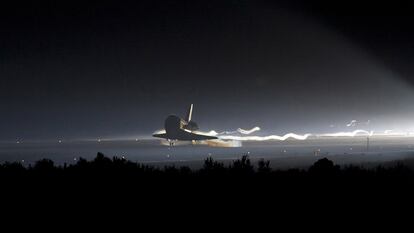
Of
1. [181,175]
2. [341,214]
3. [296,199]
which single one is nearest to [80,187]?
[181,175]

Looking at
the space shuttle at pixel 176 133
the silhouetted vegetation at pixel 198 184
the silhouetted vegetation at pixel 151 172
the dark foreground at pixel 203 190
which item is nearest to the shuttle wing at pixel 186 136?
the space shuttle at pixel 176 133

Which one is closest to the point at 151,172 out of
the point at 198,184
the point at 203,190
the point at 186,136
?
the point at 198,184

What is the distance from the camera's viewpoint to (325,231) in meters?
21.4

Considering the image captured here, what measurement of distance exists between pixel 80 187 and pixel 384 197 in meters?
12.8

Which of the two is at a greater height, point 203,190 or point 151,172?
point 151,172

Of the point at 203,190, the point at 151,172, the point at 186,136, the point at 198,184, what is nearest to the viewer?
the point at 203,190

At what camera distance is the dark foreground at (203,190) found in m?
24.3

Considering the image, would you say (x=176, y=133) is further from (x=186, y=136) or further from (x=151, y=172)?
(x=151, y=172)

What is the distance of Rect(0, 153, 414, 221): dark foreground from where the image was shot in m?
24.3

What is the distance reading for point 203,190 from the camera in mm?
27391

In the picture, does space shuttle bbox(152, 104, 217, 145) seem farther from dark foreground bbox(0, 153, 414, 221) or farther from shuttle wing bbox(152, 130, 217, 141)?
dark foreground bbox(0, 153, 414, 221)

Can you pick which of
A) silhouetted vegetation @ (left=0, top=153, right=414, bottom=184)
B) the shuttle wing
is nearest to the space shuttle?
the shuttle wing

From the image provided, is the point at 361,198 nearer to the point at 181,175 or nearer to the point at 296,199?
the point at 296,199

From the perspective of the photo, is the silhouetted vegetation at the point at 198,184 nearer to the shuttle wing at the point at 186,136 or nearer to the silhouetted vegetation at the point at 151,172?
the silhouetted vegetation at the point at 151,172
